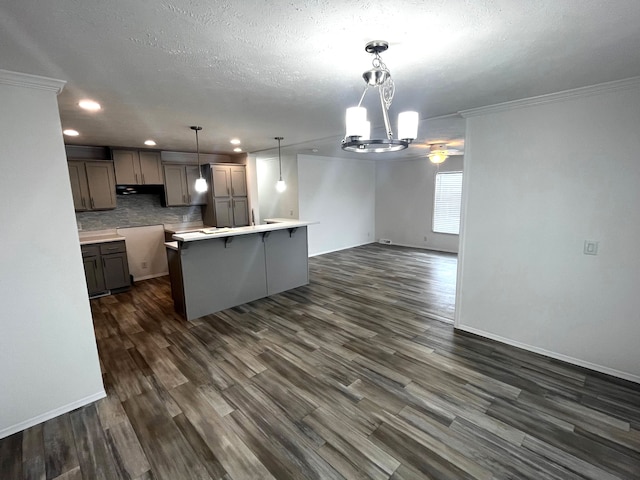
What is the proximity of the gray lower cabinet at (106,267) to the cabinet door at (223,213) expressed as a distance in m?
1.70

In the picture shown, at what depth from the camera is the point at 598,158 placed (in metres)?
2.45

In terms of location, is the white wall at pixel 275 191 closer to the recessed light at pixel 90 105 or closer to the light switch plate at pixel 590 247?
the recessed light at pixel 90 105

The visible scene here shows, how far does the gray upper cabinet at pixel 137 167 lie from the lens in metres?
4.91

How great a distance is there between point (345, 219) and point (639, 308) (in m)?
5.91

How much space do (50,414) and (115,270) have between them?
119 inches

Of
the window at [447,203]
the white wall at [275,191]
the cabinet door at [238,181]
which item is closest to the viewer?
the cabinet door at [238,181]

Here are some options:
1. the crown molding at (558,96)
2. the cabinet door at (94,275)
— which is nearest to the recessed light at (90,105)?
the cabinet door at (94,275)

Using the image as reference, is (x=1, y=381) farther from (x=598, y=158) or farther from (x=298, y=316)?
(x=598, y=158)

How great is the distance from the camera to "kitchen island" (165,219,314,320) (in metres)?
3.74

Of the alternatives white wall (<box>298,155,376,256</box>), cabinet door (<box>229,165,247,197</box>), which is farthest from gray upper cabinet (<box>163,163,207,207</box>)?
white wall (<box>298,155,376,256</box>)

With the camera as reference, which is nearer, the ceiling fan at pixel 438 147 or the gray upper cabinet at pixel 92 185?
the gray upper cabinet at pixel 92 185

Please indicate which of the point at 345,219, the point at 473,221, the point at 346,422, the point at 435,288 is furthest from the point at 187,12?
the point at 345,219

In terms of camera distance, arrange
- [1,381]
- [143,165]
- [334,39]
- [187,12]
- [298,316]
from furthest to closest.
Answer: [143,165]
[298,316]
[1,381]
[334,39]
[187,12]

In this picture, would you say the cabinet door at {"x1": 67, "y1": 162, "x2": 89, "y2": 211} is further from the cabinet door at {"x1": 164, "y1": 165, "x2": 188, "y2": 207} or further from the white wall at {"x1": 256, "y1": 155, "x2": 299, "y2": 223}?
the white wall at {"x1": 256, "y1": 155, "x2": 299, "y2": 223}
